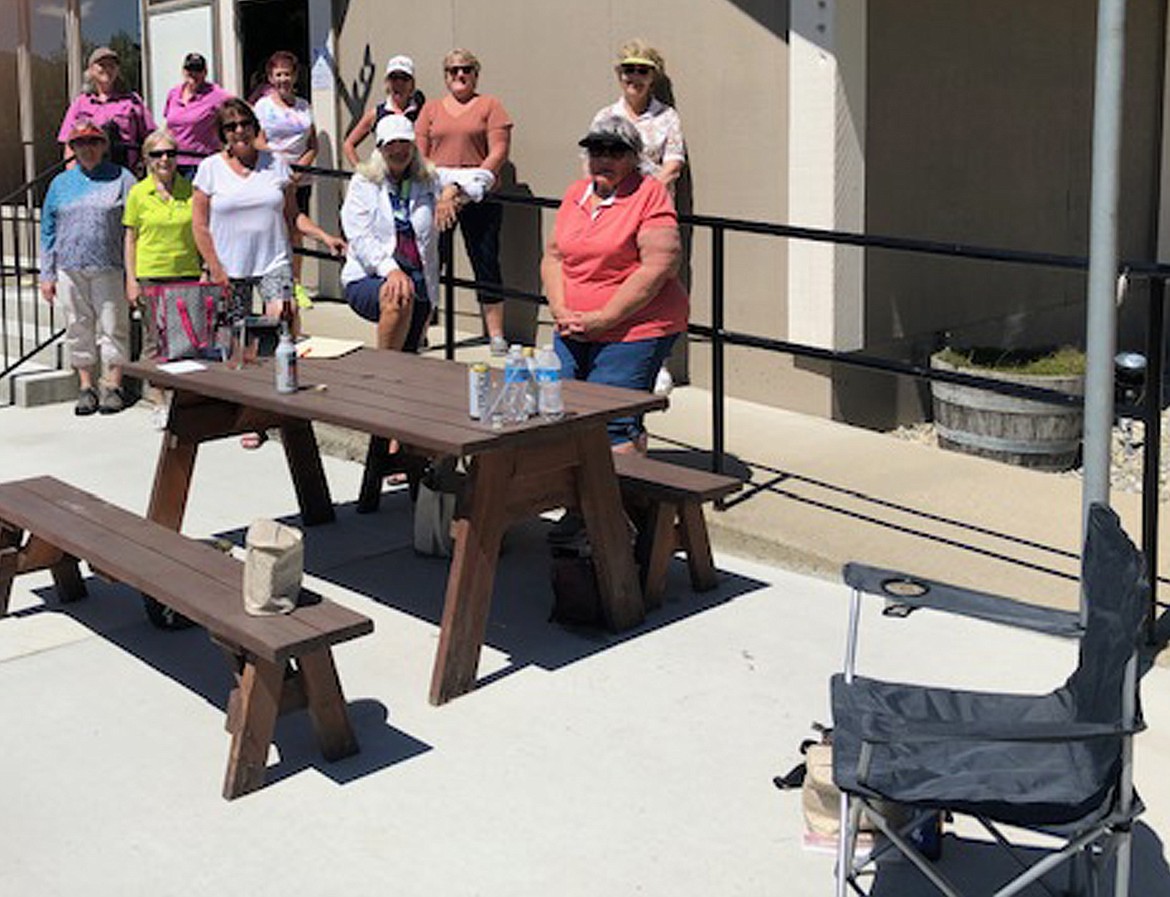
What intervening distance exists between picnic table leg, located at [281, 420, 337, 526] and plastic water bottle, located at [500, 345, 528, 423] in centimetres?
176

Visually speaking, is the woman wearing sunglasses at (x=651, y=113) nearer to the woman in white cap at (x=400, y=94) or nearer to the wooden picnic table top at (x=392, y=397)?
the woman in white cap at (x=400, y=94)

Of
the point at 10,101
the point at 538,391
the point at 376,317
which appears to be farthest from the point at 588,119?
the point at 10,101

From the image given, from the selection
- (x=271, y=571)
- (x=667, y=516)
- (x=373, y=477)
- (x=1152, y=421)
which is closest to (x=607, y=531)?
(x=667, y=516)

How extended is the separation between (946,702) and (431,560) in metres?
2.68

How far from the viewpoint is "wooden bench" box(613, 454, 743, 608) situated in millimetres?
4953

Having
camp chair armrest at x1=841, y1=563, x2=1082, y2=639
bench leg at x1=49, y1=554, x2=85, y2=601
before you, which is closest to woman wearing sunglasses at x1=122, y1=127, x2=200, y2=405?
bench leg at x1=49, y1=554, x2=85, y2=601

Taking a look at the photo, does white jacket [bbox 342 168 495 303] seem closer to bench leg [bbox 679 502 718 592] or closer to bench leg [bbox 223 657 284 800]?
bench leg [bbox 679 502 718 592]

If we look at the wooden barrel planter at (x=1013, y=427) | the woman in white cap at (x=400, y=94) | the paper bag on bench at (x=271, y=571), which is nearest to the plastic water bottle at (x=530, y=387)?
→ the paper bag on bench at (x=271, y=571)

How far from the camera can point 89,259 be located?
799 centimetres

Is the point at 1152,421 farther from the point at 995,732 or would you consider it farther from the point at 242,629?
the point at 242,629

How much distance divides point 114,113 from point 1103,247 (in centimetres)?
683

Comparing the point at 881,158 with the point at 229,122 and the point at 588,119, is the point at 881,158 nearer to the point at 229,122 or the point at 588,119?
the point at 588,119

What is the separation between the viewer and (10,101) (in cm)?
1244

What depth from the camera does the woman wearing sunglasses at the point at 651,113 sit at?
7285 mm
